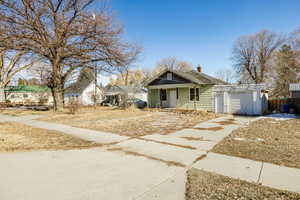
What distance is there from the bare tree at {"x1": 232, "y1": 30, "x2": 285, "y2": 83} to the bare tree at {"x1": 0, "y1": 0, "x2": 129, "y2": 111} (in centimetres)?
2811

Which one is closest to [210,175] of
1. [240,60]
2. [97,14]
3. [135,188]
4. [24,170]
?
[135,188]

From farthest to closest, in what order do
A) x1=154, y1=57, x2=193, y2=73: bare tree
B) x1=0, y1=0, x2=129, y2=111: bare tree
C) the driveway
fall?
x1=154, y1=57, x2=193, y2=73: bare tree → x1=0, y1=0, x2=129, y2=111: bare tree → the driveway

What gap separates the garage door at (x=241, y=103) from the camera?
1444cm

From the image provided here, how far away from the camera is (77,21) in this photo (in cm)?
1477

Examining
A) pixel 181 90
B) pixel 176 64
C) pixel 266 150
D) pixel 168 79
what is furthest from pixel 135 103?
pixel 176 64

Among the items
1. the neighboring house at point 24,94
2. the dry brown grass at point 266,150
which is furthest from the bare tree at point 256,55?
the neighboring house at point 24,94

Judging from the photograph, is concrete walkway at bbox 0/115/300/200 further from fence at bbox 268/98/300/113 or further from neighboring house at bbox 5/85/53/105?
neighboring house at bbox 5/85/53/105

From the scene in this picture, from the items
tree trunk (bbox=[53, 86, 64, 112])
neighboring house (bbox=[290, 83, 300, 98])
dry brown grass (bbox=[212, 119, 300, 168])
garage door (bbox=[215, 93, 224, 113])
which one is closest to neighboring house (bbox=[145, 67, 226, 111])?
garage door (bbox=[215, 93, 224, 113])

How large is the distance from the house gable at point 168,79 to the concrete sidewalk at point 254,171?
13.4 metres

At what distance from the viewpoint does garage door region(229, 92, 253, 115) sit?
47.4 ft

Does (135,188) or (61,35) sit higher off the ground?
(61,35)

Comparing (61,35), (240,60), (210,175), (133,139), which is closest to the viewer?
(210,175)

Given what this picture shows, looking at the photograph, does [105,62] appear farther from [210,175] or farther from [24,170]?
[210,175]

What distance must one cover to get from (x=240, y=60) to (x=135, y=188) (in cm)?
3789
